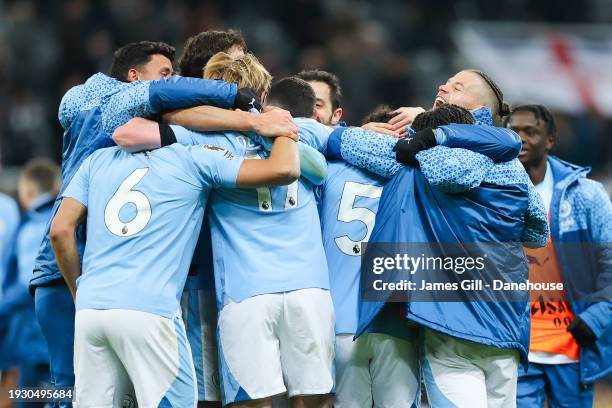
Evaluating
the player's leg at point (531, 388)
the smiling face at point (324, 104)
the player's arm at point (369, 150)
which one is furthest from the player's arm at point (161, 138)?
the player's leg at point (531, 388)

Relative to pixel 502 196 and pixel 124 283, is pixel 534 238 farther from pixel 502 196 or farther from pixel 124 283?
pixel 124 283

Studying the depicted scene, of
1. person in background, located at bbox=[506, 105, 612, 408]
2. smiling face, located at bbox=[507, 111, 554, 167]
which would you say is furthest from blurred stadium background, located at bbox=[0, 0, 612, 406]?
person in background, located at bbox=[506, 105, 612, 408]

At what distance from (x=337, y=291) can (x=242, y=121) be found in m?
1.07

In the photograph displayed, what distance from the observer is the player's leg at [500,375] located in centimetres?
524

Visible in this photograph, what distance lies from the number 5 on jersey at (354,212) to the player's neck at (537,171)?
5.70ft

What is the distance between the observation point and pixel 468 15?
16.5 meters

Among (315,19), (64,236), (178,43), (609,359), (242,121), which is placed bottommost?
(609,359)

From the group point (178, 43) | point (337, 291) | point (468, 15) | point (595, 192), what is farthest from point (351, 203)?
point (468, 15)

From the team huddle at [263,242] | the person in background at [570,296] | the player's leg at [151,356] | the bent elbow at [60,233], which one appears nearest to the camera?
the player's leg at [151,356]

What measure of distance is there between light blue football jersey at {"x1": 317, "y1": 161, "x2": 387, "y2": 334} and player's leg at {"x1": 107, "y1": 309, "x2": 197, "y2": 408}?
38.1 inches

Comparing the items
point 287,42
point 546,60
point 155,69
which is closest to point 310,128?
point 155,69

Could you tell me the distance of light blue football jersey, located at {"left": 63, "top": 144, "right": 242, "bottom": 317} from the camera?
493cm

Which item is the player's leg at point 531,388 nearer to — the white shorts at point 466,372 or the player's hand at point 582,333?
the player's hand at point 582,333

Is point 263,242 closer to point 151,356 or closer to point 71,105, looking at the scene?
point 151,356
